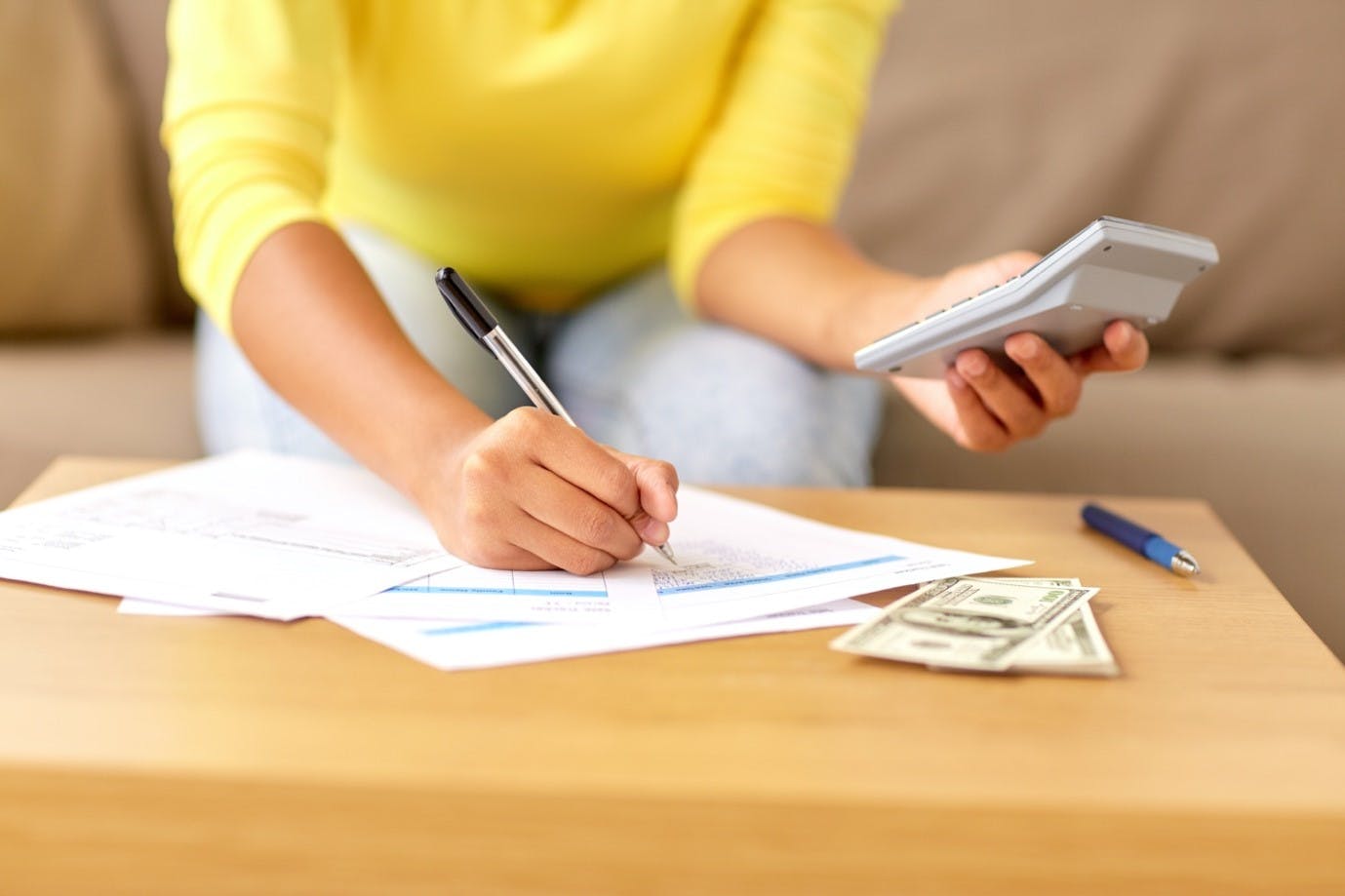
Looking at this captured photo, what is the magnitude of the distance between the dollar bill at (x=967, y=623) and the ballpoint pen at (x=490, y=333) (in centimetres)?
12

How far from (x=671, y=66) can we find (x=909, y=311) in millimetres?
360

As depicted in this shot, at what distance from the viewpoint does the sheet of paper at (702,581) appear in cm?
56

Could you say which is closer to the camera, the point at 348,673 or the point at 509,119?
the point at 348,673

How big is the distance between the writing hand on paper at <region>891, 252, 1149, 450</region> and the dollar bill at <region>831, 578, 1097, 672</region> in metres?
0.15

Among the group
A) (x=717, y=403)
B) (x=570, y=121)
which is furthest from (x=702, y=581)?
(x=570, y=121)

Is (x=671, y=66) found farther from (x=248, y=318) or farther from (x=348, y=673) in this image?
(x=348, y=673)

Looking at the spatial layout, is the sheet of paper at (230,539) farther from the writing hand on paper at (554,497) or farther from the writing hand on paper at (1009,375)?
the writing hand on paper at (1009,375)

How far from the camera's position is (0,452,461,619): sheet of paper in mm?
578

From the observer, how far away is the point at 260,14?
0.86 m

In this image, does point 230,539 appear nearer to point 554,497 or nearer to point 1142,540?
point 554,497

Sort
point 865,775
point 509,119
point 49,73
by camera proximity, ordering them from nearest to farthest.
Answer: point 865,775 < point 509,119 < point 49,73

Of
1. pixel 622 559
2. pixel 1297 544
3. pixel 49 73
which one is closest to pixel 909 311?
pixel 622 559

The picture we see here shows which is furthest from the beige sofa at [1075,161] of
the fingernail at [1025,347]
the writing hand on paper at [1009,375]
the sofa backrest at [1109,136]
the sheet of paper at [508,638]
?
the sheet of paper at [508,638]

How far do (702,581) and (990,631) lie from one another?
0.14 m
